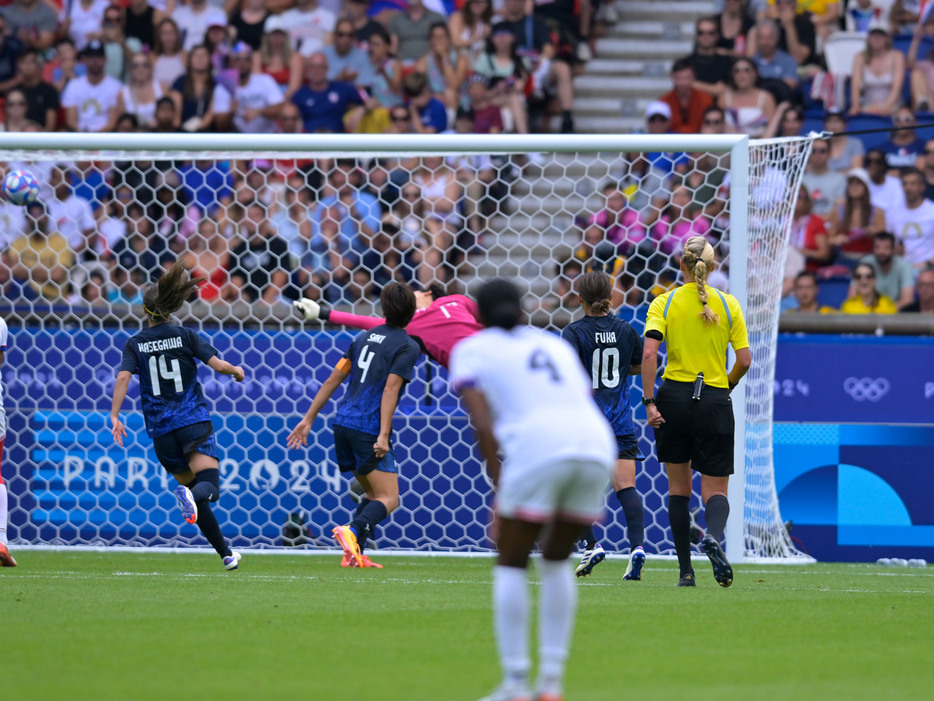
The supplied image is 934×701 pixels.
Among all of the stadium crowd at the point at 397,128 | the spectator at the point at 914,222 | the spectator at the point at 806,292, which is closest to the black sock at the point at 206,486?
the stadium crowd at the point at 397,128

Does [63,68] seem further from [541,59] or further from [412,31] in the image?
[541,59]

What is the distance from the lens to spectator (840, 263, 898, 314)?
12586 millimetres

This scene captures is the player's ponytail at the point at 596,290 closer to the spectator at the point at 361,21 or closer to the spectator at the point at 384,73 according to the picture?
the spectator at the point at 384,73

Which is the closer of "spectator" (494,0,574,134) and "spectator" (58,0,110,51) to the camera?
"spectator" (494,0,574,134)

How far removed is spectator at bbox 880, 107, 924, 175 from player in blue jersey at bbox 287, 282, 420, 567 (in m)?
7.15

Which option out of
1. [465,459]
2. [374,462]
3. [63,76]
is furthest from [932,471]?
[63,76]

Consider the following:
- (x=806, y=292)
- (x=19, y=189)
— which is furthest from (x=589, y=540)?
(x=19, y=189)

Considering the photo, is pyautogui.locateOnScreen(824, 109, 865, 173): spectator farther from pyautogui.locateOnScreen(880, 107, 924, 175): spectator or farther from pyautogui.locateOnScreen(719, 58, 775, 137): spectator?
pyautogui.locateOnScreen(719, 58, 775, 137): spectator

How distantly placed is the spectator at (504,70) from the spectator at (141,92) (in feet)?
12.3

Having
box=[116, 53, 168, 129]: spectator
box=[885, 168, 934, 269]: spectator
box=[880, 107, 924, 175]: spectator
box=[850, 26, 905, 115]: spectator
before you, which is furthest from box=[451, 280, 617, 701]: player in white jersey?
box=[116, 53, 168, 129]: spectator

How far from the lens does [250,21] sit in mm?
16281

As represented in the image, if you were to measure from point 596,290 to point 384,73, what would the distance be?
25.8 ft

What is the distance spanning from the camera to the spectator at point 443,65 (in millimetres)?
15512

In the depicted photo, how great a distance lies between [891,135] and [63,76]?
9.63 metres
